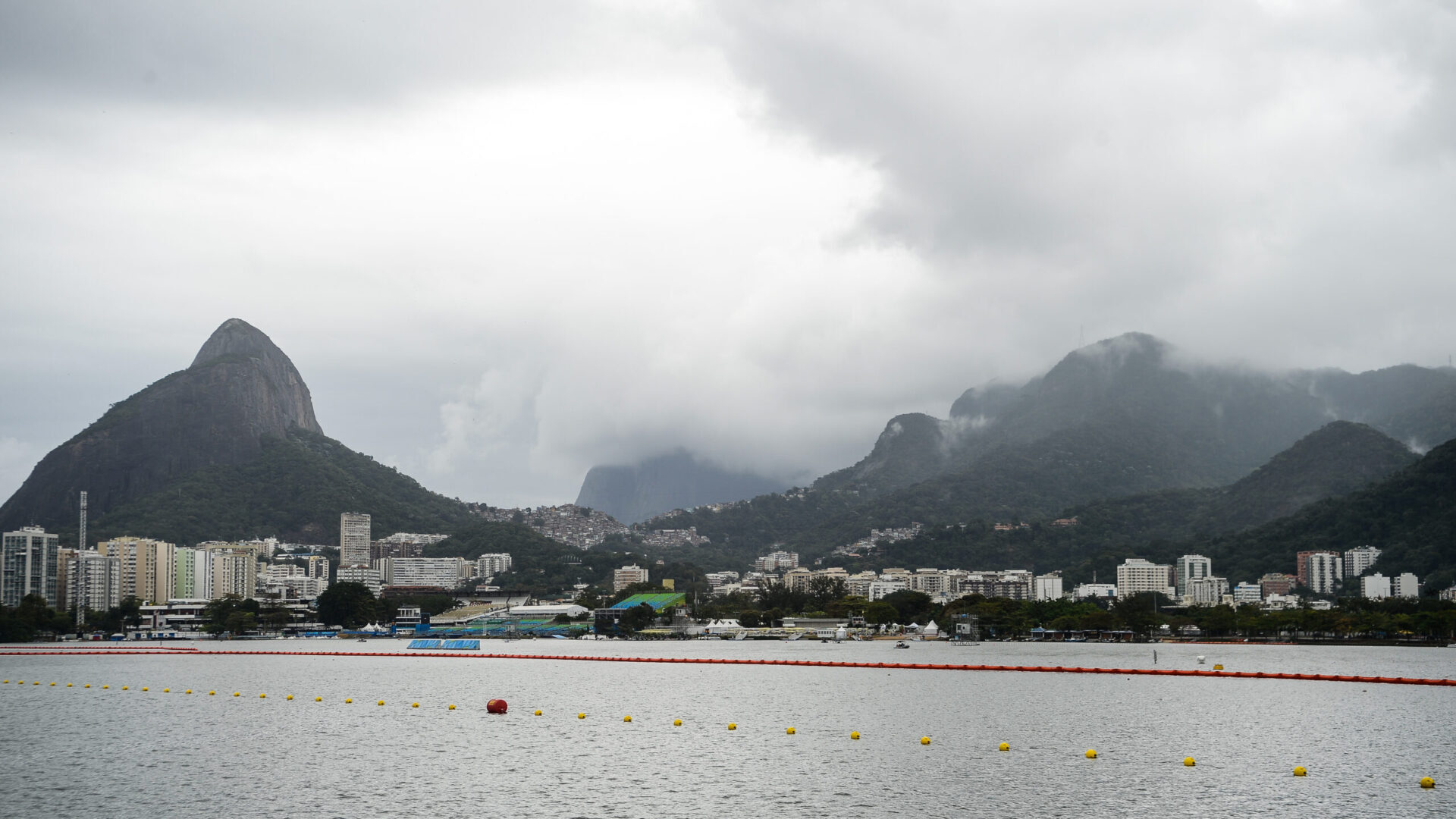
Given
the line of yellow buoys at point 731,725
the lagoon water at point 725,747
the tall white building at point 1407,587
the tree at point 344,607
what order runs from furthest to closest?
the tall white building at point 1407,587, the tree at point 344,607, the line of yellow buoys at point 731,725, the lagoon water at point 725,747

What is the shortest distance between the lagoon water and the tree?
361 ft

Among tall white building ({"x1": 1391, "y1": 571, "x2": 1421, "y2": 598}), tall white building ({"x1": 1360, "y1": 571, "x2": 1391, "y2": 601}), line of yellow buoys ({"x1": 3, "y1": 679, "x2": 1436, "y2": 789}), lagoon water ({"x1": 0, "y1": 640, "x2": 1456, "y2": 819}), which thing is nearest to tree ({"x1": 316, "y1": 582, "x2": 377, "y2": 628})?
lagoon water ({"x1": 0, "y1": 640, "x2": 1456, "y2": 819})

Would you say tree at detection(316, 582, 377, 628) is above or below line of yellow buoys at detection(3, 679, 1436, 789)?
below

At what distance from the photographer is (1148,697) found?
2667 inches

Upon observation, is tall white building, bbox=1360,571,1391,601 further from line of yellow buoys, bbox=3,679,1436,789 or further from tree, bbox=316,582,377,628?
line of yellow buoys, bbox=3,679,1436,789

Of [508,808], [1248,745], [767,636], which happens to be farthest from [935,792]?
[767,636]

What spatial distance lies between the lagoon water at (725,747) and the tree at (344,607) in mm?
110130

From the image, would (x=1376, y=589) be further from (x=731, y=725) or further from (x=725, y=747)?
(x=725, y=747)

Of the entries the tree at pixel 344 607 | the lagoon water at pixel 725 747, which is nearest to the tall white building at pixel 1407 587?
Result: the lagoon water at pixel 725 747

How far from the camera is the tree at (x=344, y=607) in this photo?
19425 centimetres

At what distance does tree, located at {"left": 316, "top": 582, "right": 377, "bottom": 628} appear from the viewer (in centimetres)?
19425

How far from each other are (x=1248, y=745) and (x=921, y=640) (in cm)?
11730

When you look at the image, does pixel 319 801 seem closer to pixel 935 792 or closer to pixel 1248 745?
pixel 935 792

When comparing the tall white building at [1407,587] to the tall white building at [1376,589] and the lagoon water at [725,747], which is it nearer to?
the tall white building at [1376,589]
